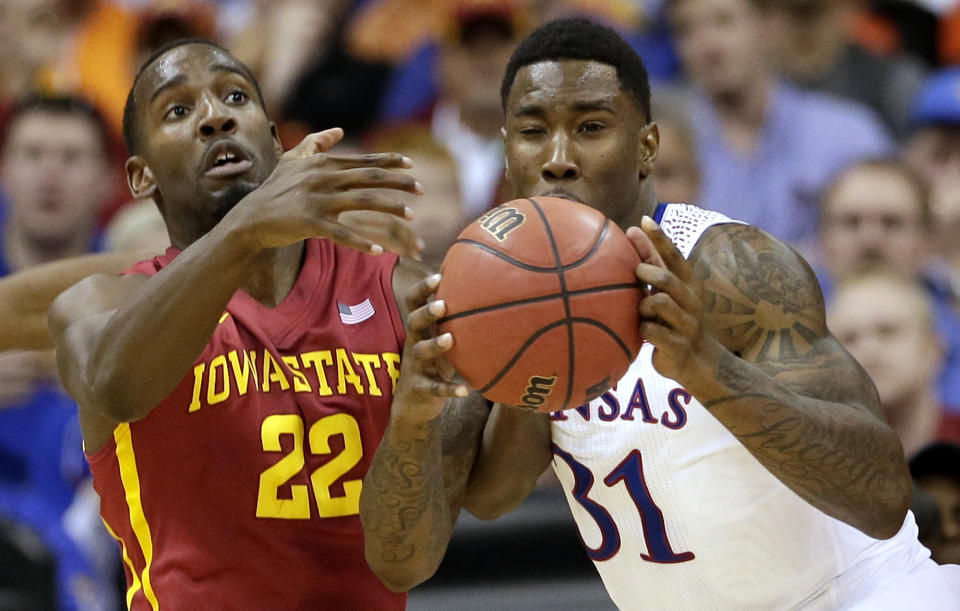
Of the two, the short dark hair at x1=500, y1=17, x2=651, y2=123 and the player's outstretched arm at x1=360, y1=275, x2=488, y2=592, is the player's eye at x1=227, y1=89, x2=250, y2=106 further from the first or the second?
the player's outstretched arm at x1=360, y1=275, x2=488, y2=592

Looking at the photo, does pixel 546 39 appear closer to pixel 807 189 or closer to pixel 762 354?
pixel 762 354

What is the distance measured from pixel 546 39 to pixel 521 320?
3.32ft

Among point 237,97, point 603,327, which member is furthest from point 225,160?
point 603,327

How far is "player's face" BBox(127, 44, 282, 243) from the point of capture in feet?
12.9

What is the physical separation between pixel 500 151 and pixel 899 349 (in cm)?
251

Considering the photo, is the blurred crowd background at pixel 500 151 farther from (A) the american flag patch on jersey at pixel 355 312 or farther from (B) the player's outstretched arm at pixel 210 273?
(B) the player's outstretched arm at pixel 210 273

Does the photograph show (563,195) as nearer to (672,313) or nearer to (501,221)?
(501,221)

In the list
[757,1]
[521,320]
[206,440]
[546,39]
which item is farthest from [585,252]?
[757,1]

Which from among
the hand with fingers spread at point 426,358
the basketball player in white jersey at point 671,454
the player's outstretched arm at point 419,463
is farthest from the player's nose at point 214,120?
the hand with fingers spread at point 426,358

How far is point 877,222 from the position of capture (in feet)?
21.9

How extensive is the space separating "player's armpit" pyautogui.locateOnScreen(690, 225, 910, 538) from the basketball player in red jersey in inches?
32.7

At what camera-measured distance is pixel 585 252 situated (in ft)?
10.3

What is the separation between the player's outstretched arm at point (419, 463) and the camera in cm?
321

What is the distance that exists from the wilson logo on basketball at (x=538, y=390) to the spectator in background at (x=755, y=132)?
4221 mm
